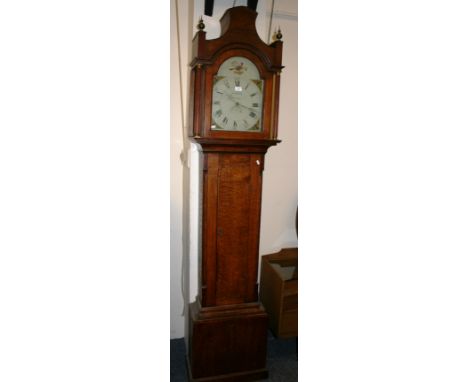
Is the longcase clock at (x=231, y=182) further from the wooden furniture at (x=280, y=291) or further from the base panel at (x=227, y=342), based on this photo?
the wooden furniture at (x=280, y=291)

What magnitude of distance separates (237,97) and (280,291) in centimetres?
127

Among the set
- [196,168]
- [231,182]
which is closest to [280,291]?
[231,182]

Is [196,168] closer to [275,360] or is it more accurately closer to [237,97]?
[237,97]

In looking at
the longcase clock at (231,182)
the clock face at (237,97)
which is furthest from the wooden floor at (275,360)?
the clock face at (237,97)

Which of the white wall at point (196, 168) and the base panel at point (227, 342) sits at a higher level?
the white wall at point (196, 168)

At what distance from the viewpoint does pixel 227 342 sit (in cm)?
182

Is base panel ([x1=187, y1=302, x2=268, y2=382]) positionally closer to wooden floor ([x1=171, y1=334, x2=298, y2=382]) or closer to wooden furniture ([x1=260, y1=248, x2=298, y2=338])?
wooden floor ([x1=171, y1=334, x2=298, y2=382])

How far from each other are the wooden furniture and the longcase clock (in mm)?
A: 321

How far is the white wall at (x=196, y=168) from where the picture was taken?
6.40 ft
